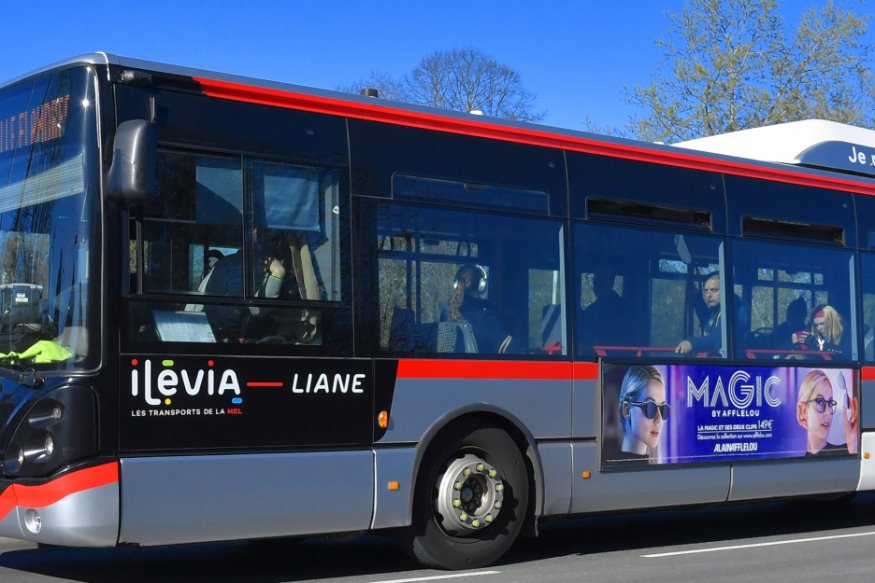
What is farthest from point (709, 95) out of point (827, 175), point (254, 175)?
point (254, 175)

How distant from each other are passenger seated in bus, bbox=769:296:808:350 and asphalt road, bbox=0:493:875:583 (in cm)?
174

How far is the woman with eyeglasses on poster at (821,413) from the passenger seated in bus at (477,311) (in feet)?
11.2

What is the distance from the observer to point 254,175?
8.15 meters

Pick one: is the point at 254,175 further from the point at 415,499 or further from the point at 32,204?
the point at 415,499

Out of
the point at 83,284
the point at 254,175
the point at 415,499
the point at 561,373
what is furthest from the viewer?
the point at 561,373

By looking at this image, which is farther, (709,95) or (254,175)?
(709,95)

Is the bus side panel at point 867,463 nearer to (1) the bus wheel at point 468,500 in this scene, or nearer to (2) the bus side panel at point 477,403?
(2) the bus side panel at point 477,403

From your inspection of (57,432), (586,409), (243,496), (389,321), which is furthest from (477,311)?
(57,432)

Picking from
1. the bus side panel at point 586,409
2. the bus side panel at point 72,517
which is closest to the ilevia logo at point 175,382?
the bus side panel at point 72,517

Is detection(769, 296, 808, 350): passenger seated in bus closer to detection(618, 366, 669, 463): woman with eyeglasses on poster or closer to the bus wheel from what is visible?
detection(618, 366, 669, 463): woman with eyeglasses on poster

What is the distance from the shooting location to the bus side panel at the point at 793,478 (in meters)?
10.8

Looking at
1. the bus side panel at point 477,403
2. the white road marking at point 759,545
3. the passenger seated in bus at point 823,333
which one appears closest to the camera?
the bus side panel at point 477,403

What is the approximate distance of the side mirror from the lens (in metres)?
7.32

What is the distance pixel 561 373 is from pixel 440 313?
1201 millimetres
